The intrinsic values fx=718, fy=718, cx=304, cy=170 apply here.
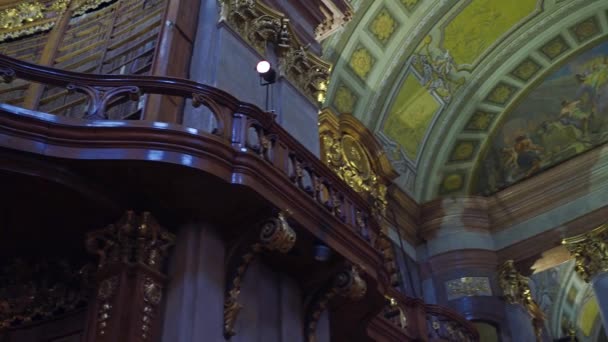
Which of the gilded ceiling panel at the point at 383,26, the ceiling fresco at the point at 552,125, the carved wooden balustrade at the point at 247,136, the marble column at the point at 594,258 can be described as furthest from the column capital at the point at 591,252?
the carved wooden balustrade at the point at 247,136

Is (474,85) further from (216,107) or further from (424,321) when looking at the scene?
(216,107)

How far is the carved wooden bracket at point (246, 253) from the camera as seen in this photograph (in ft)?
16.7

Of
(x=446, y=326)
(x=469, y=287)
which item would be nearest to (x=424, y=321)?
(x=446, y=326)

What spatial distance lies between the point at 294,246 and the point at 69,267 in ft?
5.59

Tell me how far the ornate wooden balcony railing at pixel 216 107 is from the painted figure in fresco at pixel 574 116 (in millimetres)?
8173

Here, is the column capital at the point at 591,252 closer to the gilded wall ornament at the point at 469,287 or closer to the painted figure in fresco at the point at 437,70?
the gilded wall ornament at the point at 469,287

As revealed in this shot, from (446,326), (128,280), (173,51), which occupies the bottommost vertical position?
(128,280)

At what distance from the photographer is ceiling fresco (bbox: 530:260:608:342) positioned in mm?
14914

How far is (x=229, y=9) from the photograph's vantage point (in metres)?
7.49

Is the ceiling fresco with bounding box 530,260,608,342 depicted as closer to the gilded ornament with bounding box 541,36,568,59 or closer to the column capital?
the column capital

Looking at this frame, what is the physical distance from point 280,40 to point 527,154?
22.7 ft

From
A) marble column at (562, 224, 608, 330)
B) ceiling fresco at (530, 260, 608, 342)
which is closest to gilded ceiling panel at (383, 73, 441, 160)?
marble column at (562, 224, 608, 330)

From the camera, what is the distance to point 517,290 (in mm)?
11961

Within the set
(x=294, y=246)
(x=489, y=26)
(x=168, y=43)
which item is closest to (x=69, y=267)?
(x=294, y=246)
